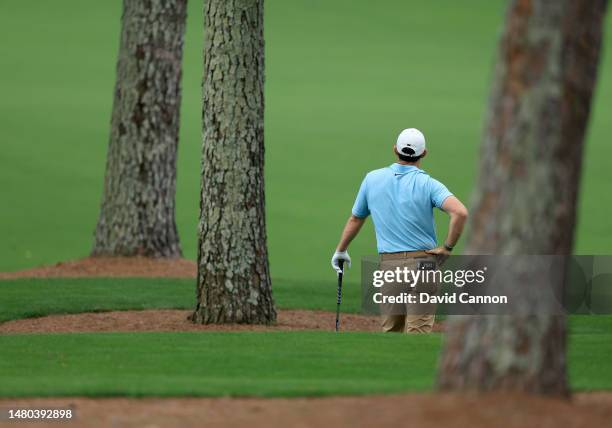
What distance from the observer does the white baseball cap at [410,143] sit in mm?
11469

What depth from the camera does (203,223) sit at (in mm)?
13023

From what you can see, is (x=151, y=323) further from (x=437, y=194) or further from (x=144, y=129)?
(x=144, y=129)

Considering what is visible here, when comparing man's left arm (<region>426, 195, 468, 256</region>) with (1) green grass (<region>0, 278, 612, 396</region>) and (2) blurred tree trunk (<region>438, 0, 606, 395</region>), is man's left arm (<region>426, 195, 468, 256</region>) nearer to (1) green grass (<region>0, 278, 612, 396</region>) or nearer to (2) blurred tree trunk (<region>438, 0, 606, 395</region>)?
(1) green grass (<region>0, 278, 612, 396</region>)

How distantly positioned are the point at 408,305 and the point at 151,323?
9.87 feet

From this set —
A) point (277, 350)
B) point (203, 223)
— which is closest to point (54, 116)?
point (203, 223)

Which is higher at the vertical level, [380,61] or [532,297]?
[380,61]

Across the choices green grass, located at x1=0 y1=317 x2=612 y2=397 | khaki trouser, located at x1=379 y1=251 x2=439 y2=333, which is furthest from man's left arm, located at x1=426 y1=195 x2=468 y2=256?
green grass, located at x1=0 y1=317 x2=612 y2=397

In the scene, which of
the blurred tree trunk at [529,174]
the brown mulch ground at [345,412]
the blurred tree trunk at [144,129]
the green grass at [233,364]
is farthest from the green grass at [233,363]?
the blurred tree trunk at [144,129]

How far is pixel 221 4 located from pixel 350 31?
30.4 meters

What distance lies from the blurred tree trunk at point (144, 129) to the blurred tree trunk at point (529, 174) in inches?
466

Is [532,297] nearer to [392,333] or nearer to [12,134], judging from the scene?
[392,333]

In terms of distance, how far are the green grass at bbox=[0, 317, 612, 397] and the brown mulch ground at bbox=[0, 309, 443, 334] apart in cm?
109

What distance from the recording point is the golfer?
11.4 metres

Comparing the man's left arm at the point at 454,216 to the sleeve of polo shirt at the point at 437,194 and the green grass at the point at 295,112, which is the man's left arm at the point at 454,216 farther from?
the green grass at the point at 295,112
